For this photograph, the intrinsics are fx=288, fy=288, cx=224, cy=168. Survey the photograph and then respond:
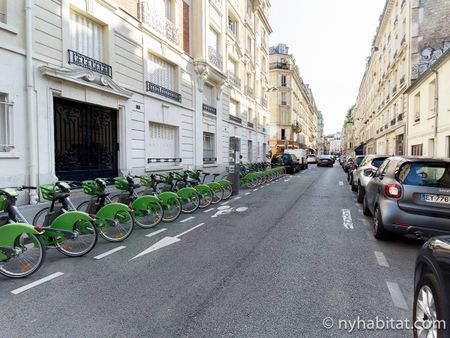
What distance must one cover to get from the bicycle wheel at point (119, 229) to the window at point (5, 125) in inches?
141

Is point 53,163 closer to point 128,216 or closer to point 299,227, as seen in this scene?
point 128,216

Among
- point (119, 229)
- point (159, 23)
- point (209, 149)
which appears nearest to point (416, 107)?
point (209, 149)

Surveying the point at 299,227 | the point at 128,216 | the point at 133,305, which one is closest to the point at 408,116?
the point at 299,227

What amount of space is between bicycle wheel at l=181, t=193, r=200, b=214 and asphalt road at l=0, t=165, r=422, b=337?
1936 mm

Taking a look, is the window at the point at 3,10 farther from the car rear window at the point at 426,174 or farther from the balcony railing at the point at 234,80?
the balcony railing at the point at 234,80

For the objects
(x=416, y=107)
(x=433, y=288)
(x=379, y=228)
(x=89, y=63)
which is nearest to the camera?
(x=433, y=288)

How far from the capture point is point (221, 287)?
339 centimetres

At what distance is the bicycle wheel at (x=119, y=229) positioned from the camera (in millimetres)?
5209

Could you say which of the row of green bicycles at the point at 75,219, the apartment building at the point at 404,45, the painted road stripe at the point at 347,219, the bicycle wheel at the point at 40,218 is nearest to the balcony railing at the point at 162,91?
the row of green bicycles at the point at 75,219

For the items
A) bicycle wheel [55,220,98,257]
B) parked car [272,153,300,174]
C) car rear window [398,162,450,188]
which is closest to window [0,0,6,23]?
bicycle wheel [55,220,98,257]

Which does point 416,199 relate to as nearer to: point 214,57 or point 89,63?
point 89,63

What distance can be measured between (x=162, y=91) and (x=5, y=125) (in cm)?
696

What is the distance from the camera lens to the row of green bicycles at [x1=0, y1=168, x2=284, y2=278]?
3.73m

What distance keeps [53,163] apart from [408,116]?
20808 millimetres
